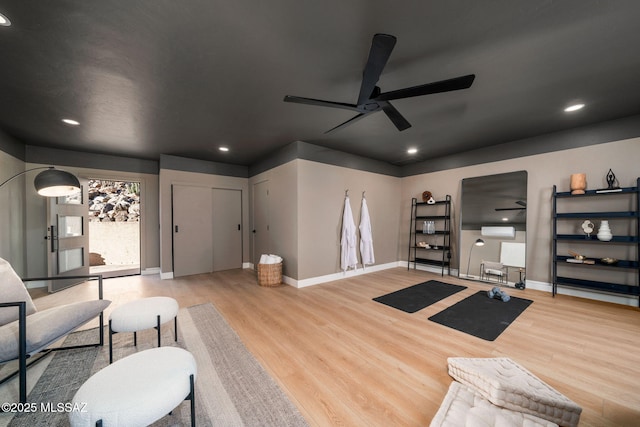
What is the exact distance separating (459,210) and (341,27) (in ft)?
14.1

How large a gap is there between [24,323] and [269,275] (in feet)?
9.06

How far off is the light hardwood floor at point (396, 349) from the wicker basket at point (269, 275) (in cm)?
35

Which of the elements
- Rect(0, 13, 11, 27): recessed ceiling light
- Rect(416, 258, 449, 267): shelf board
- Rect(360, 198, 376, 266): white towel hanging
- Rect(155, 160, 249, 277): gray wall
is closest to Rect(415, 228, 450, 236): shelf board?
Rect(416, 258, 449, 267): shelf board

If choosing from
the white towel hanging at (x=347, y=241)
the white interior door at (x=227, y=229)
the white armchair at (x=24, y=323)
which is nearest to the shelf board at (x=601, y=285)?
the white towel hanging at (x=347, y=241)

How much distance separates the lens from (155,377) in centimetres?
111

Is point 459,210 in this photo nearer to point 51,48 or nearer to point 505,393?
point 505,393

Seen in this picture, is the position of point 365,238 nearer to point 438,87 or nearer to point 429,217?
point 429,217

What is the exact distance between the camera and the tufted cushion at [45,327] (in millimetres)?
1438

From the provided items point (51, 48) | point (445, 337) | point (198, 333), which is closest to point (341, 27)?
point (51, 48)

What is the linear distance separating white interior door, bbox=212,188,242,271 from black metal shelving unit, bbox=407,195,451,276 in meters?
→ 4.06

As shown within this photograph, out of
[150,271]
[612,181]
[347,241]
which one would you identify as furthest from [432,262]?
[150,271]

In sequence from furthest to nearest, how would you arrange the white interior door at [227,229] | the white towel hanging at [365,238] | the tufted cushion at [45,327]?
the white interior door at [227,229], the white towel hanging at [365,238], the tufted cushion at [45,327]

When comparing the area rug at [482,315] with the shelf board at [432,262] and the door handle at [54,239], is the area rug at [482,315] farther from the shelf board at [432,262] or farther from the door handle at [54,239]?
the door handle at [54,239]

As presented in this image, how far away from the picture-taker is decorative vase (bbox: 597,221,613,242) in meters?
3.12
